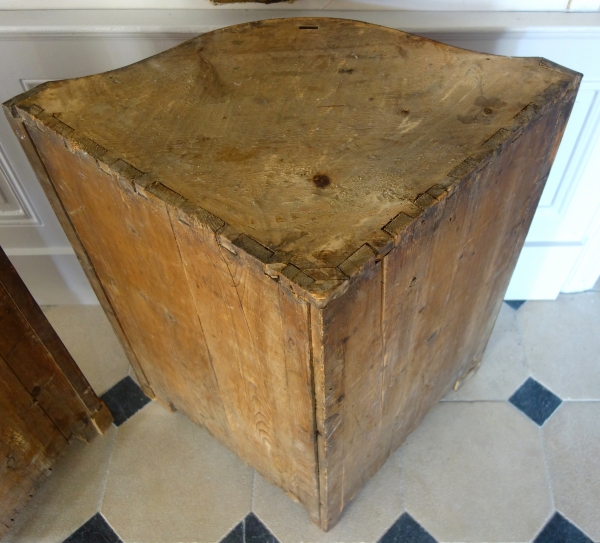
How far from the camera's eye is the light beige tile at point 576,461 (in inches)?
56.2

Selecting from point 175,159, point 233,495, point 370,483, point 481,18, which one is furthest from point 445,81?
point 233,495

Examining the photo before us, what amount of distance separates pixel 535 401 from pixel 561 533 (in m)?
0.34

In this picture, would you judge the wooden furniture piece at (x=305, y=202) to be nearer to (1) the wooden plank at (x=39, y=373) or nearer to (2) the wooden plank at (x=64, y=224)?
(2) the wooden plank at (x=64, y=224)

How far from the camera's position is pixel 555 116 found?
3.43 ft

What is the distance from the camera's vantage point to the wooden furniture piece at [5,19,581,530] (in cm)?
84

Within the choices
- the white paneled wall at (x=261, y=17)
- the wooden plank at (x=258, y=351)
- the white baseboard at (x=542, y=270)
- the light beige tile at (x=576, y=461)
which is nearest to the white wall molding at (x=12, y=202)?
the white paneled wall at (x=261, y=17)

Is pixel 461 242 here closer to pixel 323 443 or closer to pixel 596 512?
pixel 323 443

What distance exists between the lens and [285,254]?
31.2 inches

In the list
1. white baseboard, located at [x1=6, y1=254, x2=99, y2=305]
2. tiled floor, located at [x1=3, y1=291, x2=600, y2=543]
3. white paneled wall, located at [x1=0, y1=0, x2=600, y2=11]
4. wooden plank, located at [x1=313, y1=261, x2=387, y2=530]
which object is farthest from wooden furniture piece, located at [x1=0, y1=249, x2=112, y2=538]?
wooden plank, located at [x1=313, y1=261, x2=387, y2=530]

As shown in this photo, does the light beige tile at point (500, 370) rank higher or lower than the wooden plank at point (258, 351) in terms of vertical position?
lower

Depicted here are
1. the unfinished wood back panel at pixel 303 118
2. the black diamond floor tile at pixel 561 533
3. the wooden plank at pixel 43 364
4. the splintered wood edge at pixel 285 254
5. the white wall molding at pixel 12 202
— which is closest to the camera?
the splintered wood edge at pixel 285 254

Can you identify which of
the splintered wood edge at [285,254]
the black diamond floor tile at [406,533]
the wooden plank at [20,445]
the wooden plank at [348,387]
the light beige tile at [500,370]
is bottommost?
the black diamond floor tile at [406,533]

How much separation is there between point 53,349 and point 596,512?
4.26ft

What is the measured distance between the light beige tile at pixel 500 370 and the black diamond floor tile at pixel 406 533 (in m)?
0.35
